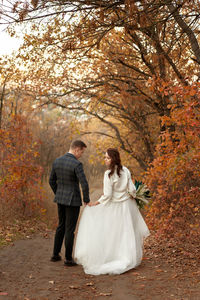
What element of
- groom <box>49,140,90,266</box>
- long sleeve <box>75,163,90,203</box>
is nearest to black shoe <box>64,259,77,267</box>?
groom <box>49,140,90,266</box>

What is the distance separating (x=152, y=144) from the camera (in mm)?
14422

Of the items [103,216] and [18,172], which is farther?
[18,172]

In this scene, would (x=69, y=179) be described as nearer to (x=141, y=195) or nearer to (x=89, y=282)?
(x=141, y=195)

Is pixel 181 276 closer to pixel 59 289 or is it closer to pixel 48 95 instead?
pixel 59 289

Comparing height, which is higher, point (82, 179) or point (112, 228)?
point (82, 179)

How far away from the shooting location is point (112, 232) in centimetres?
574

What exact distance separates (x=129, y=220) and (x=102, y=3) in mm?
3931

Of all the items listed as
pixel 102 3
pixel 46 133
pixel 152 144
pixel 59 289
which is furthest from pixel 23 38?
pixel 46 133

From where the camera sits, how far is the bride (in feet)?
18.3

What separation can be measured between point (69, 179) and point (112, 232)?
3.81 feet

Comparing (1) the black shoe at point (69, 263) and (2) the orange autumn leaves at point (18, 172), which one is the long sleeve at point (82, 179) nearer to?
(1) the black shoe at point (69, 263)

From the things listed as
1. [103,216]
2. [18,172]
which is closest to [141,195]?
[103,216]

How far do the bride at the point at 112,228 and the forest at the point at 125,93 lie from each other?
1.00m

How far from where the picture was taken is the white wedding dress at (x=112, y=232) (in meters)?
5.55
